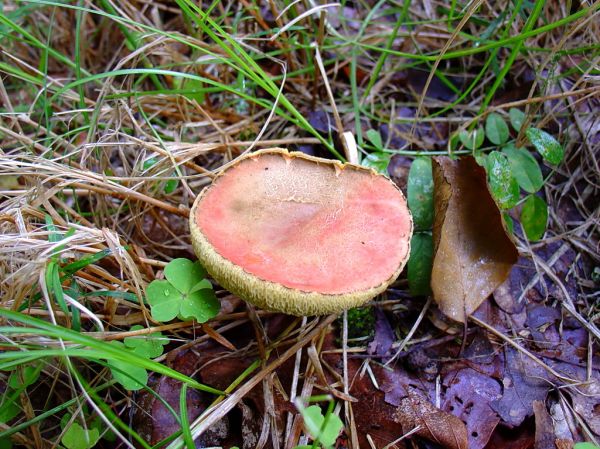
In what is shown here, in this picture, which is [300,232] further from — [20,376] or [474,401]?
[20,376]

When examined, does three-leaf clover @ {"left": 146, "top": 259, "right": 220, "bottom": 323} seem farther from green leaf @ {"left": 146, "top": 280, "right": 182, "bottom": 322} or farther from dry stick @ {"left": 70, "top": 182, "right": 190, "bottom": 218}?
dry stick @ {"left": 70, "top": 182, "right": 190, "bottom": 218}

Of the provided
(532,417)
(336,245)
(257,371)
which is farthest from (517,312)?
(257,371)

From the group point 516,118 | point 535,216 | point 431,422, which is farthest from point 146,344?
point 516,118

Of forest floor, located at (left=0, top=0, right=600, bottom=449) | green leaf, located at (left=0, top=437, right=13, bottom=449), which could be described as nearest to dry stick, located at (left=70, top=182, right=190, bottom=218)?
forest floor, located at (left=0, top=0, right=600, bottom=449)

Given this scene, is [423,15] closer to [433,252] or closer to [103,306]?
[433,252]

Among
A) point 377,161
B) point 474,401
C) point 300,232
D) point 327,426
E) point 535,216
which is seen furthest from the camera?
point 377,161

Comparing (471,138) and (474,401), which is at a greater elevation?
(471,138)

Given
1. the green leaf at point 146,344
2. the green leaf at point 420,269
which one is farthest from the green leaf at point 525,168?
the green leaf at point 146,344
